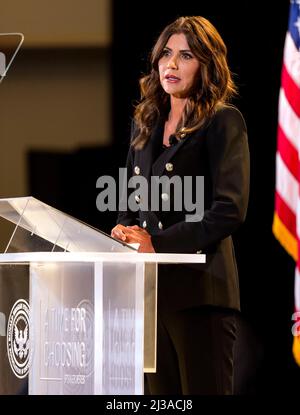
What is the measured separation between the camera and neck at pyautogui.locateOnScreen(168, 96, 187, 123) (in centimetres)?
347

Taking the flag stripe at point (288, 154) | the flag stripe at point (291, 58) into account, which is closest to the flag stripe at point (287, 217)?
the flag stripe at point (288, 154)

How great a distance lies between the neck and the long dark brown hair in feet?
0.11

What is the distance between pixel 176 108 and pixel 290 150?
472mm

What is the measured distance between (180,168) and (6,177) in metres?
1.31

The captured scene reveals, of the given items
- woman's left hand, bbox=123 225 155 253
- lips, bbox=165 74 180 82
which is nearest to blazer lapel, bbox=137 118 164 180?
lips, bbox=165 74 180 82

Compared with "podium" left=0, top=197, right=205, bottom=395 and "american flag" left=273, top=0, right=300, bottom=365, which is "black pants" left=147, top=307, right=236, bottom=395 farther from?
"american flag" left=273, top=0, right=300, bottom=365

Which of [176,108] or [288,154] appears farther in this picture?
[288,154]

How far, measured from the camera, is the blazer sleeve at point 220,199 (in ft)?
10.7

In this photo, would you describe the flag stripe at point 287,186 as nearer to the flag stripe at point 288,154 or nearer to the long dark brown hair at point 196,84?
the flag stripe at point 288,154

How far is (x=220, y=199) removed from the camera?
3271 mm

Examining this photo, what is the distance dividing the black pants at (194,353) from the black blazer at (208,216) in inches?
2.0

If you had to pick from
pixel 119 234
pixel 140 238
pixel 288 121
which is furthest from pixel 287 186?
pixel 119 234

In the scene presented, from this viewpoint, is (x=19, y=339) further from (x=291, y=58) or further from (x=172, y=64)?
(x=291, y=58)

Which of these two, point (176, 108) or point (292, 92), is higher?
point (292, 92)
